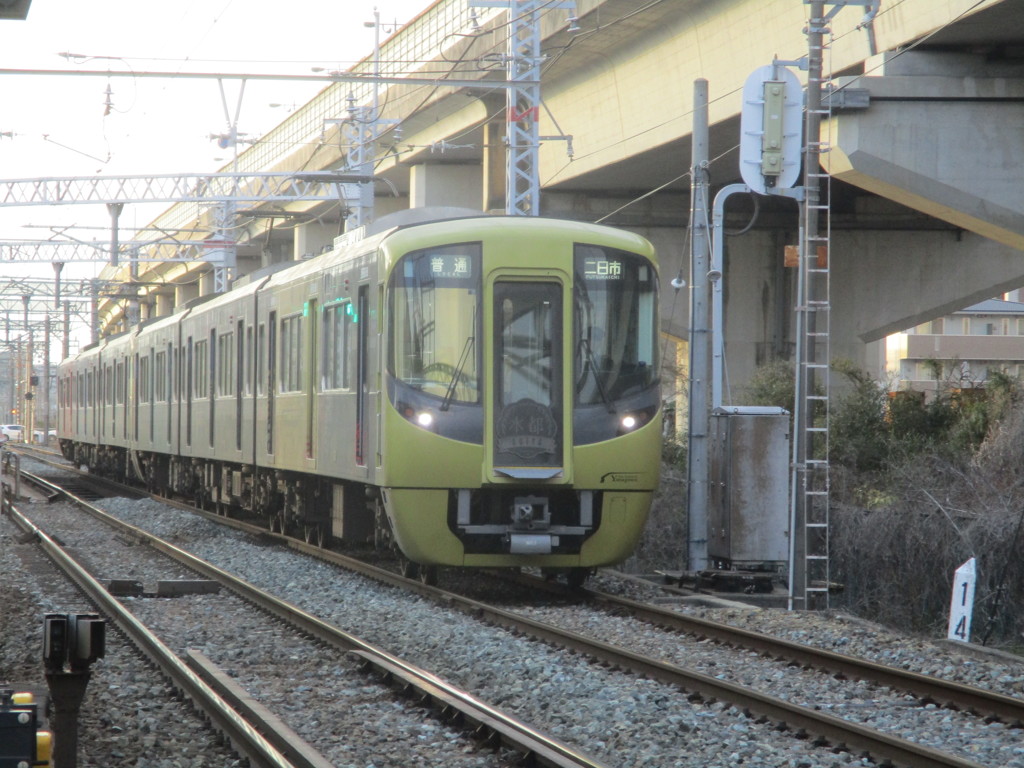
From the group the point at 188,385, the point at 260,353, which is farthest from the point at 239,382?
the point at 188,385

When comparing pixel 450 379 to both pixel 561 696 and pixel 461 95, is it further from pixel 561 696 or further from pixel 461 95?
pixel 461 95

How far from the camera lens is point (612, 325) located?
40.7 feet

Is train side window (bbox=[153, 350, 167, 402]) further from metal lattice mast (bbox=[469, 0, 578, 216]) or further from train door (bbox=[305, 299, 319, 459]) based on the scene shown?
train door (bbox=[305, 299, 319, 459])

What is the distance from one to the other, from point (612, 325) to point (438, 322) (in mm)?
1395

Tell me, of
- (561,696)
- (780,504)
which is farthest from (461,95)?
(561,696)

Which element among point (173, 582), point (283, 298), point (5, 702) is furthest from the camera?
point (283, 298)

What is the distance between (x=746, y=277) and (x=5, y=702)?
94.2ft

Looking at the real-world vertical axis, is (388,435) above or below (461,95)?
below

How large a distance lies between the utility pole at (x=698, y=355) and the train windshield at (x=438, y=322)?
3.35m

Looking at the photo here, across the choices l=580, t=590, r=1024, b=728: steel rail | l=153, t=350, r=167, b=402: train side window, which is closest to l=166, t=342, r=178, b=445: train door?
l=153, t=350, r=167, b=402: train side window

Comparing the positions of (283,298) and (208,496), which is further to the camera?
(208,496)

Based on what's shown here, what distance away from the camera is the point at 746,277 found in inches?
1284

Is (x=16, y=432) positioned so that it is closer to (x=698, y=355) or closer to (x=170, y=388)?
(x=170, y=388)

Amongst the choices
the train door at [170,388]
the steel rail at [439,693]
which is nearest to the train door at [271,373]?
the steel rail at [439,693]
